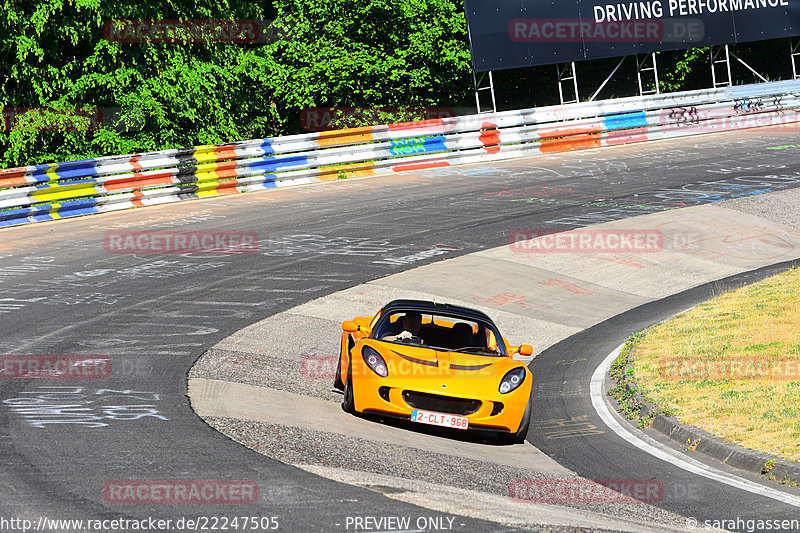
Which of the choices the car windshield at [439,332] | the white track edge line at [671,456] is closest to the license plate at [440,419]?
the car windshield at [439,332]

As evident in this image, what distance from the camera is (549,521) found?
23.0 feet

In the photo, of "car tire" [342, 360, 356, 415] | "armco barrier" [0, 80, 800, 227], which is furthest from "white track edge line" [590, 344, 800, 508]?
"armco barrier" [0, 80, 800, 227]

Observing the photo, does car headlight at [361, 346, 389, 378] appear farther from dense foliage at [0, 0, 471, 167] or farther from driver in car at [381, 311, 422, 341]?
dense foliage at [0, 0, 471, 167]

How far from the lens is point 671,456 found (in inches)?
377

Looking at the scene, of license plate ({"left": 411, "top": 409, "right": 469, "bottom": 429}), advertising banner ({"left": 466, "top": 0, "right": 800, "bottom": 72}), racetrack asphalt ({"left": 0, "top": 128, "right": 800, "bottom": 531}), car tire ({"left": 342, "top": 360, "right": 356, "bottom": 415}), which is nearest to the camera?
racetrack asphalt ({"left": 0, "top": 128, "right": 800, "bottom": 531})

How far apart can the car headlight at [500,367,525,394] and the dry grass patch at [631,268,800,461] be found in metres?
1.84

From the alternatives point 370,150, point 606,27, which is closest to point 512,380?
point 370,150

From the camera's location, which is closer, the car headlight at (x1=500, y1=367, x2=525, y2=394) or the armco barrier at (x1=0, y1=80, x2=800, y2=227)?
the car headlight at (x1=500, y1=367, x2=525, y2=394)

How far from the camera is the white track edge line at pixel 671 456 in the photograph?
826cm

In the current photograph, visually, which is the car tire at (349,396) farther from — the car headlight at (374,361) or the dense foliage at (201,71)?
the dense foliage at (201,71)

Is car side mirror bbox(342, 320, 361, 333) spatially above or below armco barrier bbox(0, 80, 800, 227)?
below

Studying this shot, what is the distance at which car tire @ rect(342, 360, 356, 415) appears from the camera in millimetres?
9969

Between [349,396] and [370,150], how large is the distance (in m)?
17.5

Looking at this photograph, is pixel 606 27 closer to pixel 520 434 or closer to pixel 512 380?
pixel 512 380
